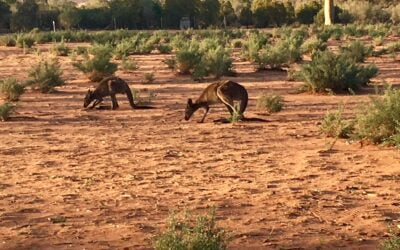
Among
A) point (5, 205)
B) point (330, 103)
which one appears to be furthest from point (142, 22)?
point (5, 205)

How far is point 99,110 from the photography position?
59.7ft

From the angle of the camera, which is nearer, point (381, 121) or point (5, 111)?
point (381, 121)

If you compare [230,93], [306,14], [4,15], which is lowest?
Answer: [306,14]

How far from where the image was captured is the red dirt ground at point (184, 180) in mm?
8037

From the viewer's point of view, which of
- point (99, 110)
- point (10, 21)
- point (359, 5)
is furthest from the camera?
point (359, 5)

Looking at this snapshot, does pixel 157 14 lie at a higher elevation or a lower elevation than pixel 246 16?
higher

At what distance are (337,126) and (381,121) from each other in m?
1.13

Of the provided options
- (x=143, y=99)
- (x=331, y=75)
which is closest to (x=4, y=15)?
(x=143, y=99)

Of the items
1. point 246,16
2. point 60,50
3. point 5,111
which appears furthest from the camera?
point 246,16

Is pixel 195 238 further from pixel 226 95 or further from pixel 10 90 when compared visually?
pixel 10 90

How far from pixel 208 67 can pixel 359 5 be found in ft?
187

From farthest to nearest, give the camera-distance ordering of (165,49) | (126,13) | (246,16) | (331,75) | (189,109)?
(246,16), (126,13), (165,49), (331,75), (189,109)

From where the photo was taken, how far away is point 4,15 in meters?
73.8

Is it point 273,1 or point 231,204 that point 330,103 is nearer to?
point 231,204
